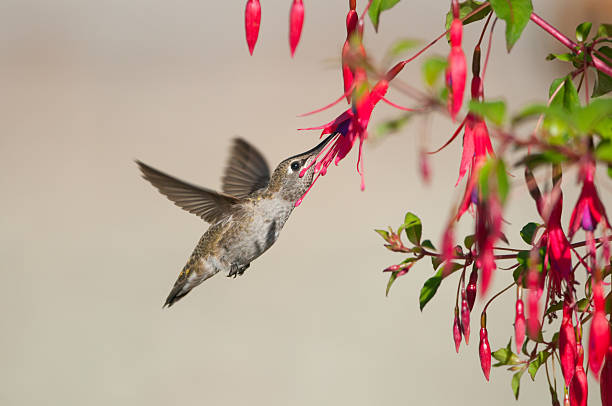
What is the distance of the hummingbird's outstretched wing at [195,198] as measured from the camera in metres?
1.27

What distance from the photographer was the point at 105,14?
8.10 m

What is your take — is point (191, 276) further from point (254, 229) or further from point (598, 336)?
point (598, 336)

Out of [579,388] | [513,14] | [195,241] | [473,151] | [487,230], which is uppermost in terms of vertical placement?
[195,241]

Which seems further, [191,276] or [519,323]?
[191,276]

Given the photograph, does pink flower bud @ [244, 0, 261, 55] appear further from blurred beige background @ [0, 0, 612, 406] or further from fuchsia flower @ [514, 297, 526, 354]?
blurred beige background @ [0, 0, 612, 406]

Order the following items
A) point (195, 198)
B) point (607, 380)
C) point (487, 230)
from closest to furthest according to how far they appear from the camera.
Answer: point (487, 230)
point (607, 380)
point (195, 198)

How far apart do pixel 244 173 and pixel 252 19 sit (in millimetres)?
709

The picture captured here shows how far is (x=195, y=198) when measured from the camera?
144 cm

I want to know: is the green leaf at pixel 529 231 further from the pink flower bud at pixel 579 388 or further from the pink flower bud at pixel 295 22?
the pink flower bud at pixel 295 22

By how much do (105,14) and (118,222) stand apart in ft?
13.4

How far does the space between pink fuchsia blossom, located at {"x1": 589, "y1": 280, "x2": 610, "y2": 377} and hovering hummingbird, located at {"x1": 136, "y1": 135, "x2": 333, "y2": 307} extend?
0.67 metres

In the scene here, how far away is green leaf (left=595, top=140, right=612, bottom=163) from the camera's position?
20.2 inches

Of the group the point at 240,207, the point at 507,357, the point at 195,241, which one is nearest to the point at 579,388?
the point at 507,357

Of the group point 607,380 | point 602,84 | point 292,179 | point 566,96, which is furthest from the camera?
point 292,179
